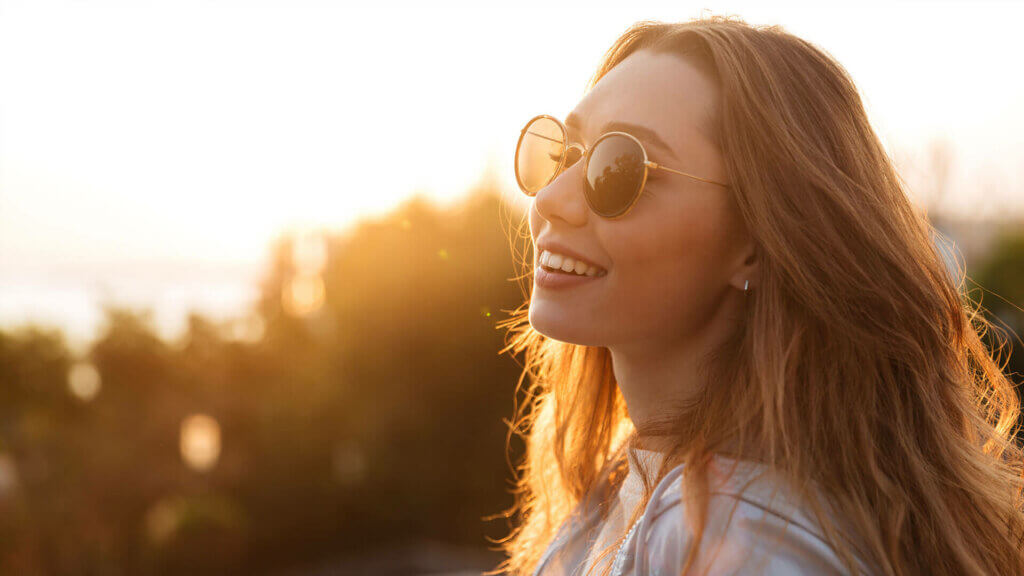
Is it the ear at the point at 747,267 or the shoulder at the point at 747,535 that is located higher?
the ear at the point at 747,267

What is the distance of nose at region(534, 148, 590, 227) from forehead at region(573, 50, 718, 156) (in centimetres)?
13

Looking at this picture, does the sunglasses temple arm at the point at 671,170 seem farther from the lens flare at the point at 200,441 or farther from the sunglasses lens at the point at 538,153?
the lens flare at the point at 200,441

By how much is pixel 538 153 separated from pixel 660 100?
47cm

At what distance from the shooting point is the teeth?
189cm

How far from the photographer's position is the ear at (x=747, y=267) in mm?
1813

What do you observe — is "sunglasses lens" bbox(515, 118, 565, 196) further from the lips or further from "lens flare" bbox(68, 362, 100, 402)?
"lens flare" bbox(68, 362, 100, 402)

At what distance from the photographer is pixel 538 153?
7.22 feet

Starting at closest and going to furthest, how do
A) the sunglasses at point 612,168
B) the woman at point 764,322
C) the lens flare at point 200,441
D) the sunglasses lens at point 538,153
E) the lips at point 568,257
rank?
the woman at point 764,322 → the sunglasses at point 612,168 → the lips at point 568,257 → the sunglasses lens at point 538,153 → the lens flare at point 200,441

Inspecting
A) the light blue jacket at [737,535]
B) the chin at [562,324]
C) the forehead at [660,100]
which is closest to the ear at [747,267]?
the forehead at [660,100]

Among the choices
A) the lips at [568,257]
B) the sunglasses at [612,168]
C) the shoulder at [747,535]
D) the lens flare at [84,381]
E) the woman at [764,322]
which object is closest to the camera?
the shoulder at [747,535]

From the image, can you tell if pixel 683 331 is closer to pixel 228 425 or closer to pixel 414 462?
pixel 414 462

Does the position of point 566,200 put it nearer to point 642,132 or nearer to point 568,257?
point 568,257

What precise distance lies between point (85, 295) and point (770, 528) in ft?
54.3

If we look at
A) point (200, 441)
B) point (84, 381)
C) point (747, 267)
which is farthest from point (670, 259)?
point (200, 441)
